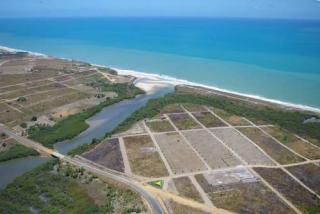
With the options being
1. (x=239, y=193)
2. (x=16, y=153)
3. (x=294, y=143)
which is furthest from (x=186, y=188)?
(x=16, y=153)

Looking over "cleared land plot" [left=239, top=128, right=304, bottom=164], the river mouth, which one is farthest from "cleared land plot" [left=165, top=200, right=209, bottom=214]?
the river mouth

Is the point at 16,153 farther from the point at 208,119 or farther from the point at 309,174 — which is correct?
the point at 309,174

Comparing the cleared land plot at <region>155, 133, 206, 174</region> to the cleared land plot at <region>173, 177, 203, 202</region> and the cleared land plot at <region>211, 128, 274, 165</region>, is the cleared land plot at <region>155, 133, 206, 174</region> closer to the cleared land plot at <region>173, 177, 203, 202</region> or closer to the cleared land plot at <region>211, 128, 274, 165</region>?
the cleared land plot at <region>173, 177, 203, 202</region>

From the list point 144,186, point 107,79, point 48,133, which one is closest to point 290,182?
point 144,186

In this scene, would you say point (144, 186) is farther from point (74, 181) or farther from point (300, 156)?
point (300, 156)

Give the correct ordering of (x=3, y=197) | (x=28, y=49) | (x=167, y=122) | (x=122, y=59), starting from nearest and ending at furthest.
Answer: (x=3, y=197) → (x=167, y=122) → (x=122, y=59) → (x=28, y=49)

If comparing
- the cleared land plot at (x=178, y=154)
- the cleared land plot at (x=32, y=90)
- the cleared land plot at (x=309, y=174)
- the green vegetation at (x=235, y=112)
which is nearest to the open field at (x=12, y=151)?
the green vegetation at (x=235, y=112)
